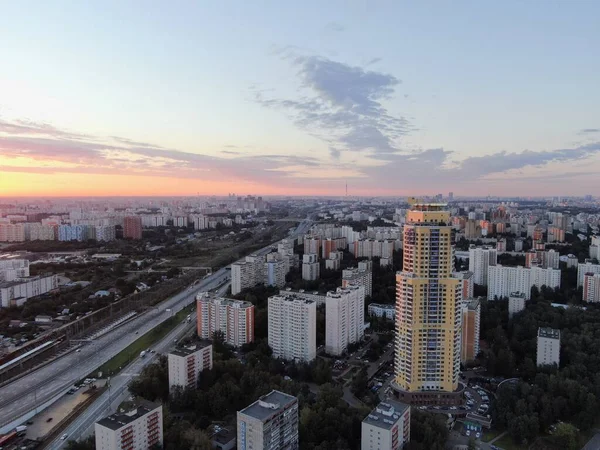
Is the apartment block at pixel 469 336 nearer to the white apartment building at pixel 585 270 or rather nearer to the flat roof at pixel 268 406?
the flat roof at pixel 268 406

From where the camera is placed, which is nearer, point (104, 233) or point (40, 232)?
point (40, 232)

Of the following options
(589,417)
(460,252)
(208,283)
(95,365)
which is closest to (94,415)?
(95,365)

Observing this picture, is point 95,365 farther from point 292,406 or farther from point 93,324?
point 292,406

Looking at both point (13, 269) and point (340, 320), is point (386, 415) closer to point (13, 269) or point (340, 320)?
point (340, 320)

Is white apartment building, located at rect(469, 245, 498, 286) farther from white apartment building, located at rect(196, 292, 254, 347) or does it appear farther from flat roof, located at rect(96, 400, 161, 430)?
flat roof, located at rect(96, 400, 161, 430)

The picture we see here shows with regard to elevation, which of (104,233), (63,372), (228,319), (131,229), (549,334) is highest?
(131,229)

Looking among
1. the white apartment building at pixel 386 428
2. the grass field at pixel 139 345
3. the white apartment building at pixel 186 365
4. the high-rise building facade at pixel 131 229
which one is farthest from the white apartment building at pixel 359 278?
the high-rise building facade at pixel 131 229

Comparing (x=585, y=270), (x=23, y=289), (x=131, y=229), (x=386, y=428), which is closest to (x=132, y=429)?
(x=386, y=428)
